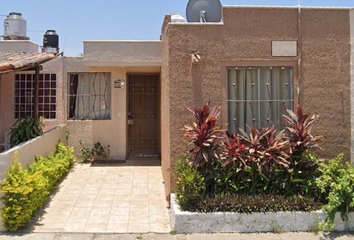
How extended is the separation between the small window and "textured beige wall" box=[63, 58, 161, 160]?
1.35 feet

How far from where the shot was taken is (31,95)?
407 inches

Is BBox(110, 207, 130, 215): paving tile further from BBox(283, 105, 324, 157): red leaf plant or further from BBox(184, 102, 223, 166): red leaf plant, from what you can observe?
BBox(283, 105, 324, 157): red leaf plant

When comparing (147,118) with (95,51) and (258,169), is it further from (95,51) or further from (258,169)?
(258,169)

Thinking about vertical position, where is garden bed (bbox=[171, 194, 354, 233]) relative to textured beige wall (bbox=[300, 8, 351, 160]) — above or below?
below

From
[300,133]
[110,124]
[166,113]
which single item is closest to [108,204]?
[166,113]

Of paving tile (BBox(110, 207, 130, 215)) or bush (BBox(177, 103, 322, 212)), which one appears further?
paving tile (BBox(110, 207, 130, 215))

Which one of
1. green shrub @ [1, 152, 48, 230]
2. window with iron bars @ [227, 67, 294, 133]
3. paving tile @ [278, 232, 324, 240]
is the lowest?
paving tile @ [278, 232, 324, 240]

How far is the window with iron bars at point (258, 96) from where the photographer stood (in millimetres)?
6648

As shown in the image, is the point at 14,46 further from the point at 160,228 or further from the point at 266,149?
the point at 266,149

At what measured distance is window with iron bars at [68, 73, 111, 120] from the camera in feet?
34.1

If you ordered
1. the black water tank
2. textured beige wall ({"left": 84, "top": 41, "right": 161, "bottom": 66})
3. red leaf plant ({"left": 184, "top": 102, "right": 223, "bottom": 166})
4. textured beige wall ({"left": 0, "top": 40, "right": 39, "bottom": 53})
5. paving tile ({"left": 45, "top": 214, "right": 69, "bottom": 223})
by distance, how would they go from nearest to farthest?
red leaf plant ({"left": 184, "top": 102, "right": 223, "bottom": 166}) → paving tile ({"left": 45, "top": 214, "right": 69, "bottom": 223}) → textured beige wall ({"left": 84, "top": 41, "right": 161, "bottom": 66}) → textured beige wall ({"left": 0, "top": 40, "right": 39, "bottom": 53}) → the black water tank

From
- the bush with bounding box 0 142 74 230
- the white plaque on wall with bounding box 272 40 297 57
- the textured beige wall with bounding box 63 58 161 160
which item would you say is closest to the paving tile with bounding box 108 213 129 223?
the bush with bounding box 0 142 74 230

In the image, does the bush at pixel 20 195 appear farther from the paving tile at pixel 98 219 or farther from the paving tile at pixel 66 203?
the paving tile at pixel 98 219

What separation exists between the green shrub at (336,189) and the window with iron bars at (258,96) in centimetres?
124
